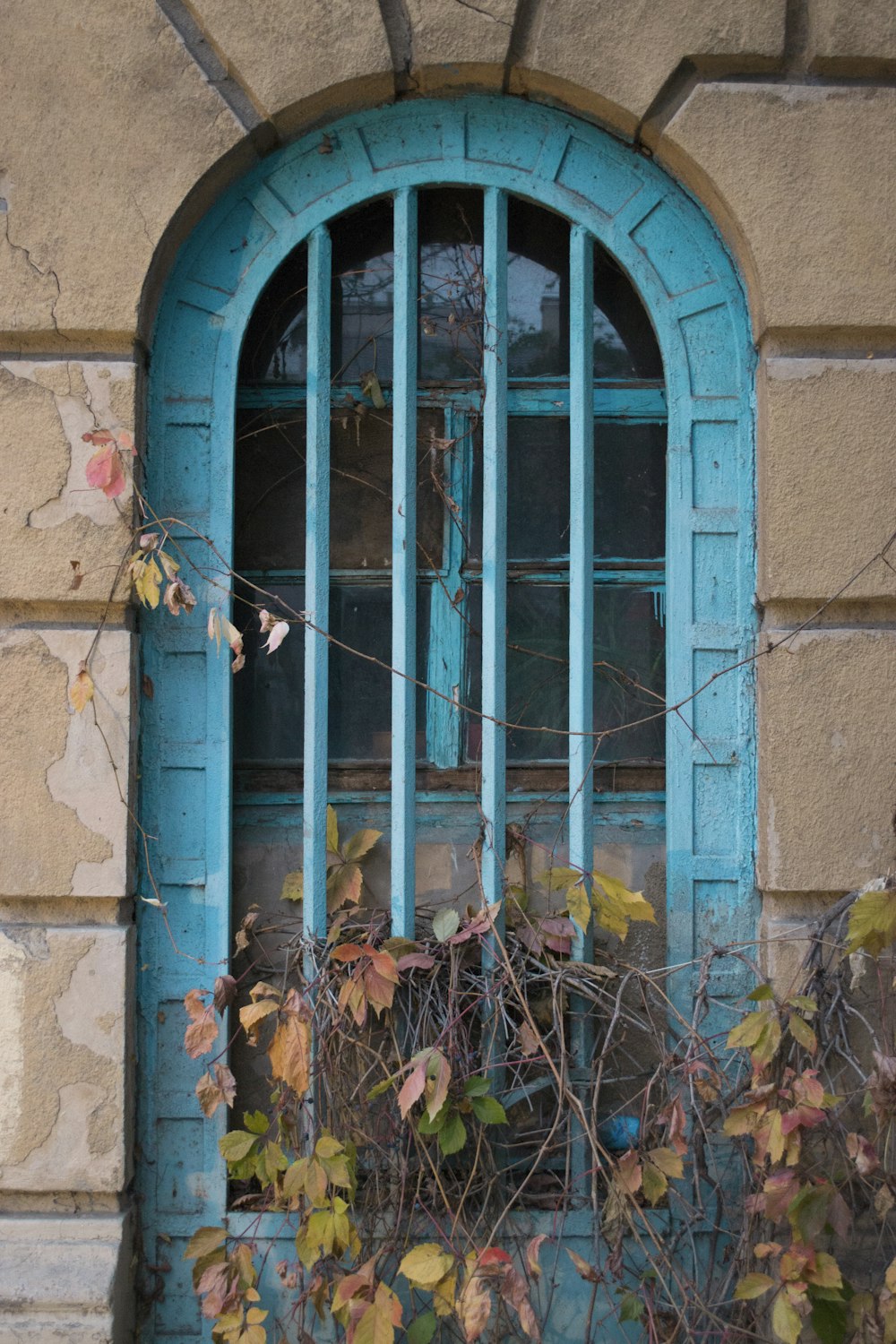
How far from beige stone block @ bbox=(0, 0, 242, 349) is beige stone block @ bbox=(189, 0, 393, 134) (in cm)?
10

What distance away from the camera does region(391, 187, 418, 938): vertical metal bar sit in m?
2.44

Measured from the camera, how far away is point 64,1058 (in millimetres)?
2348

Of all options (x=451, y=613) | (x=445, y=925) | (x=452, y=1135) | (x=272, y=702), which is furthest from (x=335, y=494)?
(x=452, y=1135)

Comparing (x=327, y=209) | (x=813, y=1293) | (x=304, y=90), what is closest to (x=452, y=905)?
(x=813, y=1293)

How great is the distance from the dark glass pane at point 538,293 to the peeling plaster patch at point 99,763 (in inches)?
45.5

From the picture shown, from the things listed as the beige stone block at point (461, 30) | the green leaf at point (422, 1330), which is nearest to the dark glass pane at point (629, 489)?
the beige stone block at point (461, 30)

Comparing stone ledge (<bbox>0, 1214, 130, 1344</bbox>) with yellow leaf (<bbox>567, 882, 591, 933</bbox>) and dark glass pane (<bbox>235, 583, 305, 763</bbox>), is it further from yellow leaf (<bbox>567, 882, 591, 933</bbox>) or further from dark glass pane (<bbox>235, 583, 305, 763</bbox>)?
yellow leaf (<bbox>567, 882, 591, 933</bbox>)

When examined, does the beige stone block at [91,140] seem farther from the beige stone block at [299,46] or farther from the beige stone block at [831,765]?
the beige stone block at [831,765]

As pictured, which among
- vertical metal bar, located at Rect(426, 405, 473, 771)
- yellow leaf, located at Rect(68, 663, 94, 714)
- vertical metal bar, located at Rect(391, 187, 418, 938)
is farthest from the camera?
vertical metal bar, located at Rect(426, 405, 473, 771)

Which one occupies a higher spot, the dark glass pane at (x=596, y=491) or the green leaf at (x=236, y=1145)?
the dark glass pane at (x=596, y=491)

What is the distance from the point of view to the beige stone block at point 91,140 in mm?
2396

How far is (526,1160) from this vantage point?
245cm

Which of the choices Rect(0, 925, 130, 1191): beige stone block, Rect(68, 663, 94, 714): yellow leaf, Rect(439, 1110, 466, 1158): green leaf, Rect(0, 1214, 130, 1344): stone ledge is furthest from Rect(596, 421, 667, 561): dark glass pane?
Rect(0, 1214, 130, 1344): stone ledge

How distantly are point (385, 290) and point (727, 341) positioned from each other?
0.81 metres
